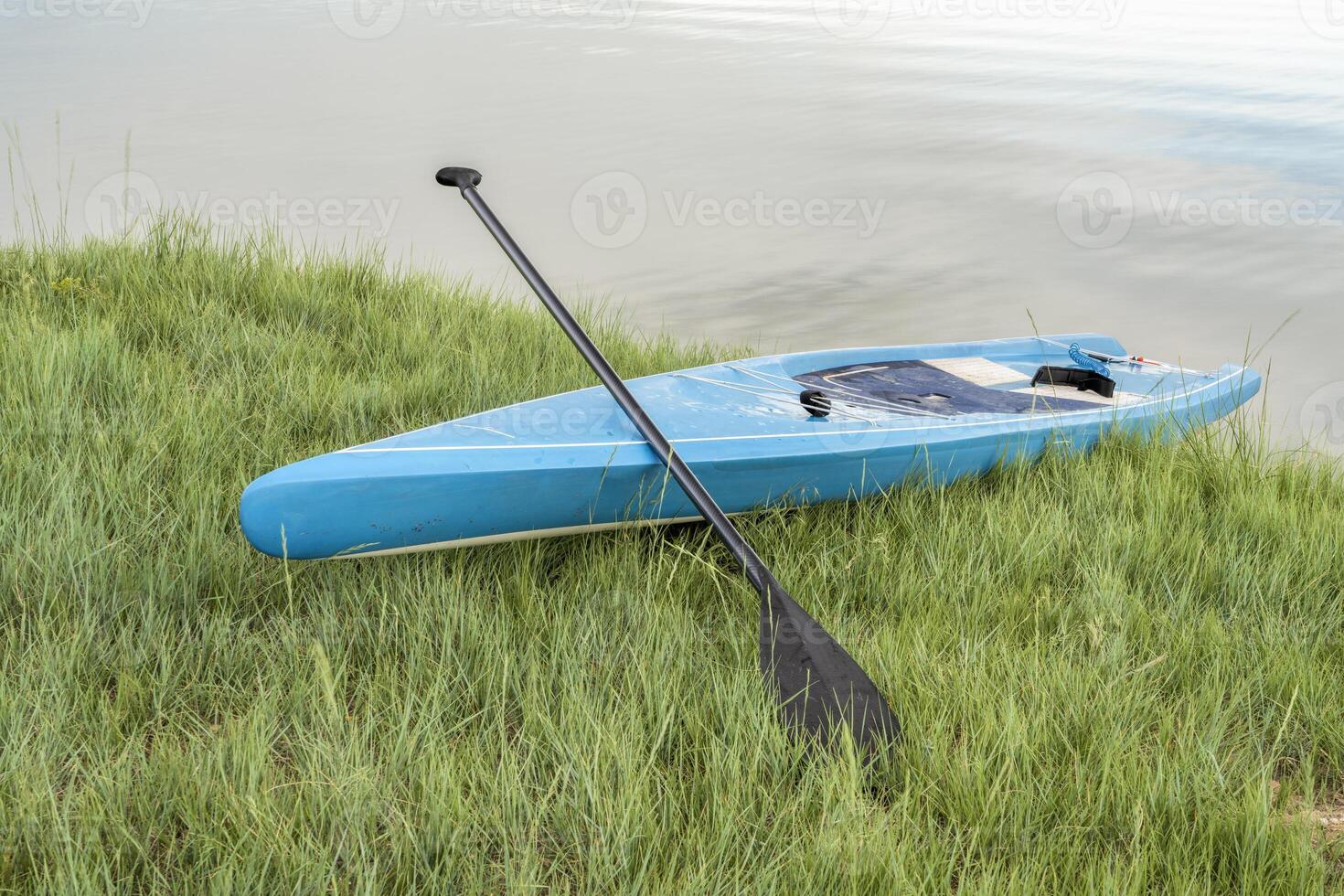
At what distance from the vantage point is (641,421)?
236 cm

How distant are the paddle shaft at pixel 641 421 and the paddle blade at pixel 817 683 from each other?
13 centimetres

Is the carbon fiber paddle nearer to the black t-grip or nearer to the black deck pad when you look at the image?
the black t-grip

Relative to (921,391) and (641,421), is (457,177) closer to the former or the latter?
(641,421)

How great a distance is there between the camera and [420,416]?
3062 millimetres

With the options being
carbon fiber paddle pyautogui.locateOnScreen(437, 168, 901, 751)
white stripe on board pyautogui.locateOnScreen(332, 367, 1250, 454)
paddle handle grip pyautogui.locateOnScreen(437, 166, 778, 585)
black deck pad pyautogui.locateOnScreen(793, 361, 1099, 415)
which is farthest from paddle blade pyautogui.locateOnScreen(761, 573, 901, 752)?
black deck pad pyautogui.locateOnScreen(793, 361, 1099, 415)

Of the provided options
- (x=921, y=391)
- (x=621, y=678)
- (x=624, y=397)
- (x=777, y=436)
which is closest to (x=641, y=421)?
(x=624, y=397)

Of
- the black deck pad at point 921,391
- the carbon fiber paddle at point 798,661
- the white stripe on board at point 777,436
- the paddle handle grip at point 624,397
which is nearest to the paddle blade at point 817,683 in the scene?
the carbon fiber paddle at point 798,661

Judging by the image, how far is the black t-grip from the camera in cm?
251

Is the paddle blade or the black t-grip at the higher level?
the black t-grip

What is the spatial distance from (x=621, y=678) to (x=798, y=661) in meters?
0.34

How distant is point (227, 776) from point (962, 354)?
10.2ft

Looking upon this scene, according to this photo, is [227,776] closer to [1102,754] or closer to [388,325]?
[1102,754]

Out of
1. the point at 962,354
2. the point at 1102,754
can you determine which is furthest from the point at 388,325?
the point at 1102,754

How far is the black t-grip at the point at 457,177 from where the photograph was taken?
2514 millimetres
